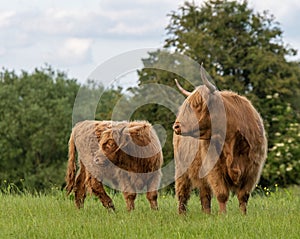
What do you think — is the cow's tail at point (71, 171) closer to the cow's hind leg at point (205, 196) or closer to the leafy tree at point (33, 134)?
the cow's hind leg at point (205, 196)

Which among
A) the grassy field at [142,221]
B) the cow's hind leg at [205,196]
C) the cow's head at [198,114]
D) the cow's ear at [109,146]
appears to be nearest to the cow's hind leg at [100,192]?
the grassy field at [142,221]

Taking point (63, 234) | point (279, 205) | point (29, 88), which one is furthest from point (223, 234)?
point (29, 88)

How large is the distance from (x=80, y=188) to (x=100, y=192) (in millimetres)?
737

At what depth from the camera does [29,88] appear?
4466 centimetres

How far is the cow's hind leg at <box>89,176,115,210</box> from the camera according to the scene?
9719 mm

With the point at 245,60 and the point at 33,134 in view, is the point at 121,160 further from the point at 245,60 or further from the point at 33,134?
the point at 33,134

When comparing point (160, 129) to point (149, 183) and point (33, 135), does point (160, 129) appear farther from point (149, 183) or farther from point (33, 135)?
point (33, 135)

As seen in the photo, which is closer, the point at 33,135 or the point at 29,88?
the point at 33,135

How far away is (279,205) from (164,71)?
1827 centimetres

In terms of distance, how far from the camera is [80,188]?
10.5 m

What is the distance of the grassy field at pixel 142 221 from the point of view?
674 cm

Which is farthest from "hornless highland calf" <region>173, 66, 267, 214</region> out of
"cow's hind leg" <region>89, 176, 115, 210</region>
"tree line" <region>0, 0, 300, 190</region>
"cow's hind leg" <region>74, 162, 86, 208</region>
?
"tree line" <region>0, 0, 300, 190</region>

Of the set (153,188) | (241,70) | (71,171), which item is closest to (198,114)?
(153,188)

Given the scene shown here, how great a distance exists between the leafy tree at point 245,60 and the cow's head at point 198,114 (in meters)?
19.3
